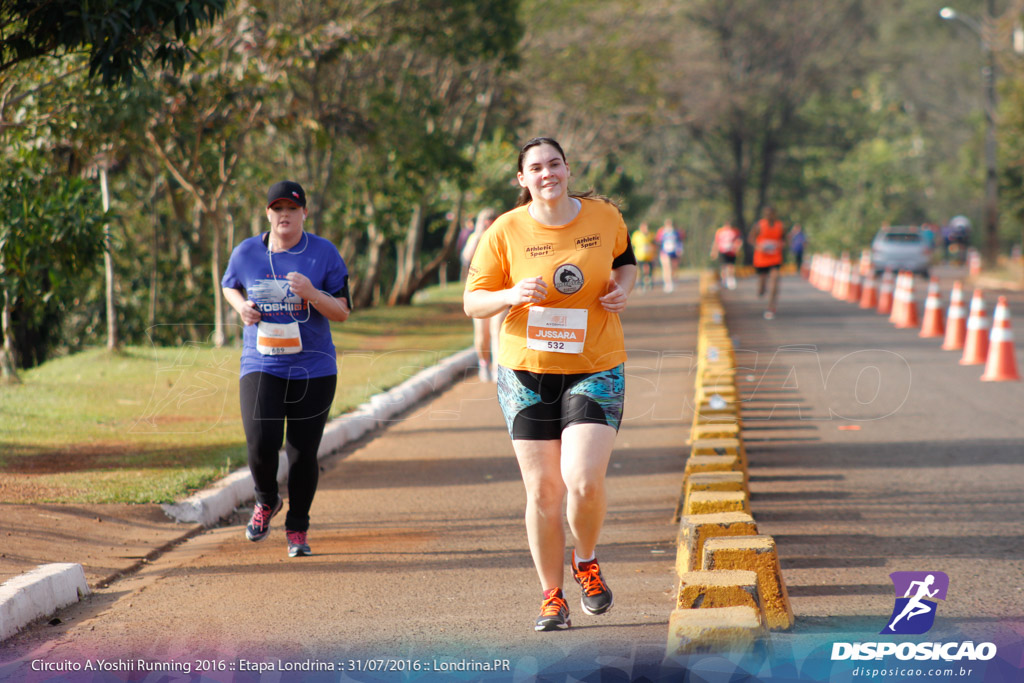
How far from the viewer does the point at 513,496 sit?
24.9ft

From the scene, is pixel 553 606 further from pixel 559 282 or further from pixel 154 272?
pixel 154 272

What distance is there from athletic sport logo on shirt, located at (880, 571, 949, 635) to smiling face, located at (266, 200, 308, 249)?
3348 mm

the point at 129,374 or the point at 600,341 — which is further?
the point at 129,374

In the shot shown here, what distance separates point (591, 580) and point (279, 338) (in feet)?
6.97

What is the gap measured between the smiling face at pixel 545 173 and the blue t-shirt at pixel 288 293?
1.74m

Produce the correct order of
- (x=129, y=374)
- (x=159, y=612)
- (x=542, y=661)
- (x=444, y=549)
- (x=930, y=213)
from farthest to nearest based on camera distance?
(x=930, y=213)
(x=129, y=374)
(x=444, y=549)
(x=159, y=612)
(x=542, y=661)

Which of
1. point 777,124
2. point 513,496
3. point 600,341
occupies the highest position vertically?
point 777,124

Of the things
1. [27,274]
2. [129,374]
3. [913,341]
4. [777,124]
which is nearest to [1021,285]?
[913,341]

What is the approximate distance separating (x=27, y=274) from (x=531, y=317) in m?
5.46

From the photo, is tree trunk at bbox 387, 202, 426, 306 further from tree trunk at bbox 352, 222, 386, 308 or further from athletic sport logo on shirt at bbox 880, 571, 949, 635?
athletic sport logo on shirt at bbox 880, 571, 949, 635

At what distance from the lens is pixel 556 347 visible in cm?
456

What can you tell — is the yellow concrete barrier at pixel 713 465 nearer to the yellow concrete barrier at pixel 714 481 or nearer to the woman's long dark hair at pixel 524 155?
the yellow concrete barrier at pixel 714 481

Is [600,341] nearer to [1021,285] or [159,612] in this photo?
[159,612]

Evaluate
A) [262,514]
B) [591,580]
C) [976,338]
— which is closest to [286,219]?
[262,514]
